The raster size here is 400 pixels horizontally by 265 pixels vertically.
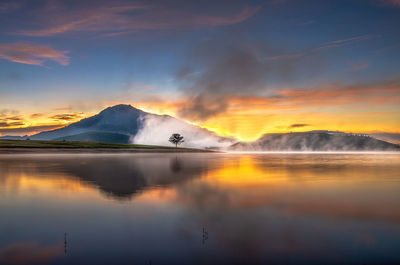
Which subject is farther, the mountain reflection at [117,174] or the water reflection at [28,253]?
the mountain reflection at [117,174]

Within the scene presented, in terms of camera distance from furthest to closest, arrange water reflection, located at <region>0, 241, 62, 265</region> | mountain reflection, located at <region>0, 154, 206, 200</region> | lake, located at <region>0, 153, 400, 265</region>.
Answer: mountain reflection, located at <region>0, 154, 206, 200</region>
lake, located at <region>0, 153, 400, 265</region>
water reflection, located at <region>0, 241, 62, 265</region>

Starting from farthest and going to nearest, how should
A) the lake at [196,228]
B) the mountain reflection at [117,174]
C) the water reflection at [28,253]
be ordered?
the mountain reflection at [117,174] → the lake at [196,228] → the water reflection at [28,253]

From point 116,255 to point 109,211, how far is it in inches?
303

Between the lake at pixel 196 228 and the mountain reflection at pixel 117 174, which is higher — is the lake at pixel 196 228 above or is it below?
below

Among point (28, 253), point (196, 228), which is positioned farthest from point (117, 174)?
point (28, 253)

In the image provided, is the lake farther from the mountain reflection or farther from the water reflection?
the mountain reflection

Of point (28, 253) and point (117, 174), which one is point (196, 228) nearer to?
point (28, 253)

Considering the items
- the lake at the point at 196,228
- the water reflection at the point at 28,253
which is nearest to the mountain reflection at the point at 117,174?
the lake at the point at 196,228

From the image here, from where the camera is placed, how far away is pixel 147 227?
15273 mm

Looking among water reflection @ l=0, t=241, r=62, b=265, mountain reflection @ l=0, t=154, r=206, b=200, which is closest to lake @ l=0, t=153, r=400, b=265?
water reflection @ l=0, t=241, r=62, b=265

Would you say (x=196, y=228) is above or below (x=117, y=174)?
below

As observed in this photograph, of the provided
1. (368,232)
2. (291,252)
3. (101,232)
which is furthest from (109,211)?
(368,232)

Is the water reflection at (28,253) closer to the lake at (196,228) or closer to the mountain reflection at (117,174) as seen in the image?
the lake at (196,228)

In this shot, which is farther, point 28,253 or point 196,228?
point 196,228
